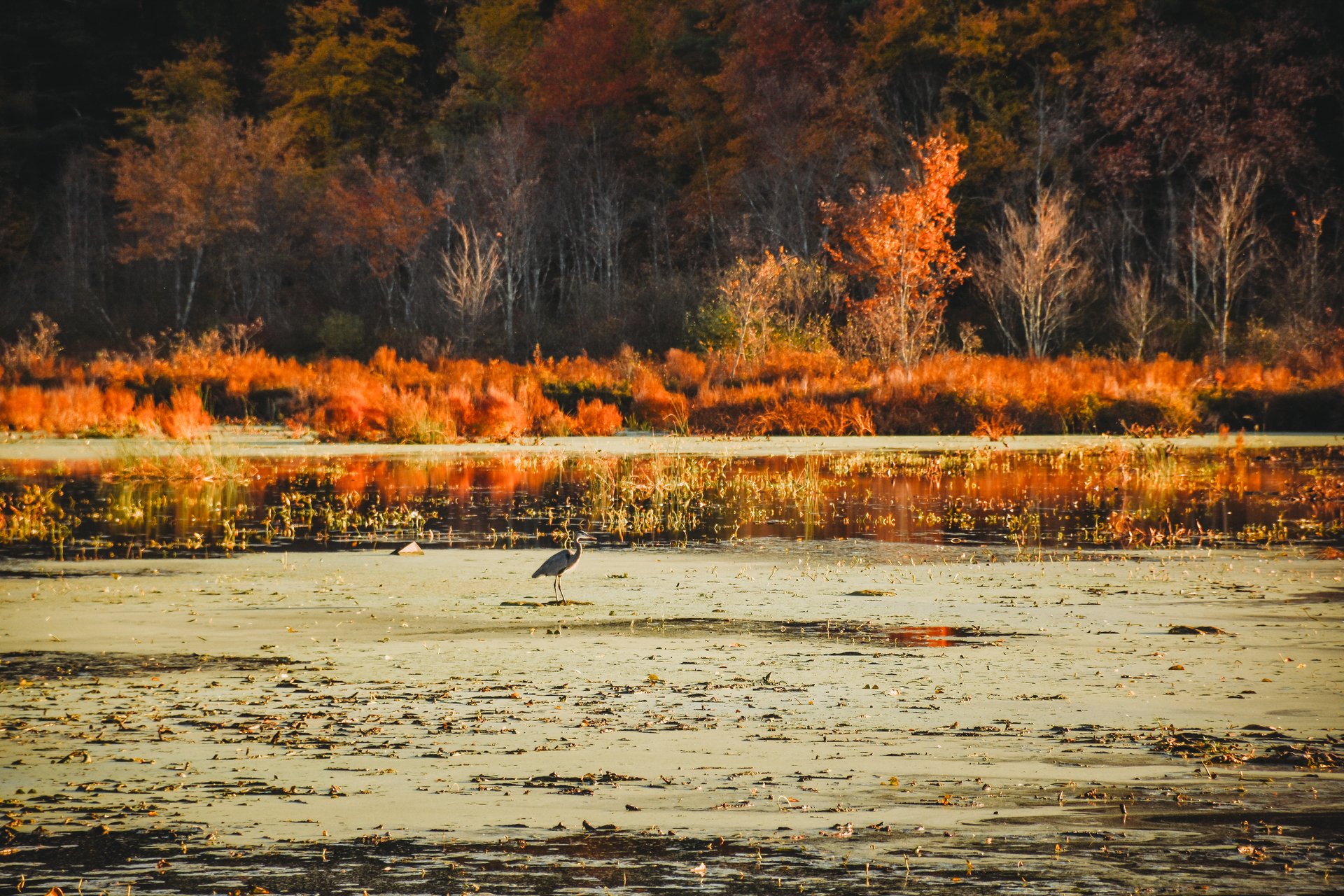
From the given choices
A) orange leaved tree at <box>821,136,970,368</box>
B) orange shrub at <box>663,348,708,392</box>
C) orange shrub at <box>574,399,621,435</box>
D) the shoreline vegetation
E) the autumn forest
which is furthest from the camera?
orange leaved tree at <box>821,136,970,368</box>

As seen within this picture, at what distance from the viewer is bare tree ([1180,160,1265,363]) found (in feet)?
118

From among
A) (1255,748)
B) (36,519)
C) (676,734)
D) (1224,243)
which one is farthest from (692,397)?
(1255,748)

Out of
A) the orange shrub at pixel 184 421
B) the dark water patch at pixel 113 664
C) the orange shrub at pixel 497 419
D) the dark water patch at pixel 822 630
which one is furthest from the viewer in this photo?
the orange shrub at pixel 497 419

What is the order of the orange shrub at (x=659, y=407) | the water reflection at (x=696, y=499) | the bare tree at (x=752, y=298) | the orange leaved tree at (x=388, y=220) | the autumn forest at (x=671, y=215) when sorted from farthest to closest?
the orange leaved tree at (x=388, y=220) < the bare tree at (x=752, y=298) < the autumn forest at (x=671, y=215) < the orange shrub at (x=659, y=407) < the water reflection at (x=696, y=499)

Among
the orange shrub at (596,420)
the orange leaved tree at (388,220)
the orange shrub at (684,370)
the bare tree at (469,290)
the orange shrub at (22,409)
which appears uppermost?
the orange leaved tree at (388,220)

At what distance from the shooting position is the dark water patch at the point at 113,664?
7.85m

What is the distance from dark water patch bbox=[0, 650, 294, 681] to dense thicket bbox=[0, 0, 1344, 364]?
2574cm

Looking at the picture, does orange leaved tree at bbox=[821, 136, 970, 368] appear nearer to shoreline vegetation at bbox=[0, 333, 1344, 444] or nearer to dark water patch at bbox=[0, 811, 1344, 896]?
shoreline vegetation at bbox=[0, 333, 1344, 444]

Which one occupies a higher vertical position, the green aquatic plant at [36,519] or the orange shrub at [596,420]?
the orange shrub at [596,420]

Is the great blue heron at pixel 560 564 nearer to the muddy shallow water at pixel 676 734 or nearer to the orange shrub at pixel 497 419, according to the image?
the muddy shallow water at pixel 676 734

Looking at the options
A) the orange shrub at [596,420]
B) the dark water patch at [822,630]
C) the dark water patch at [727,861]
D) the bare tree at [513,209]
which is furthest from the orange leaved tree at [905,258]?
the dark water patch at [727,861]

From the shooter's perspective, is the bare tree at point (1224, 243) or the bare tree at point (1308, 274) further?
the bare tree at point (1224, 243)

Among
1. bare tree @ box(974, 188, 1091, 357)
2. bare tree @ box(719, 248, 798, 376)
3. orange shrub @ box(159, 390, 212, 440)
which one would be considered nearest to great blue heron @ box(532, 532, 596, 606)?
orange shrub @ box(159, 390, 212, 440)

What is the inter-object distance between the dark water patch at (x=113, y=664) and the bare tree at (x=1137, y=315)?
2804 centimetres
